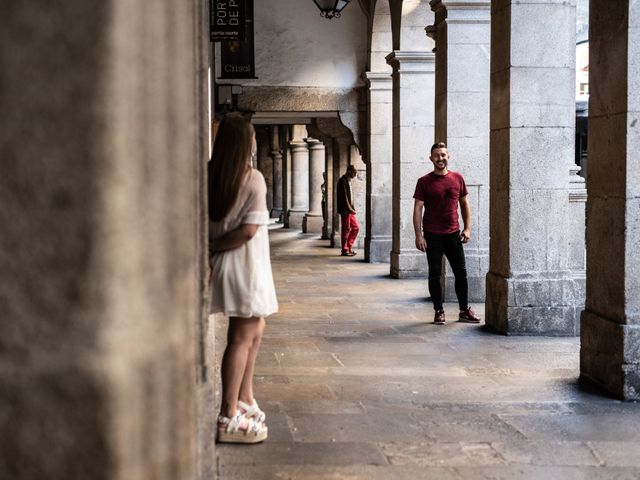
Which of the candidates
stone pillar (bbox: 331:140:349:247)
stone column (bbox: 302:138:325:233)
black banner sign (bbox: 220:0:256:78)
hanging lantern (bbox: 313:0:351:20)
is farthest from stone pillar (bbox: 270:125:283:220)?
hanging lantern (bbox: 313:0:351:20)

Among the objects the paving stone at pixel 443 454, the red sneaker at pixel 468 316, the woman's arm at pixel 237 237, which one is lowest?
the red sneaker at pixel 468 316

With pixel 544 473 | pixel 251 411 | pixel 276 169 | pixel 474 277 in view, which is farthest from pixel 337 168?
pixel 276 169

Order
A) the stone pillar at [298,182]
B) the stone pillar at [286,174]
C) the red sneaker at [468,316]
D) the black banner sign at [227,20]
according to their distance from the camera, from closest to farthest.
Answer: the red sneaker at [468,316] < the black banner sign at [227,20] < the stone pillar at [298,182] < the stone pillar at [286,174]

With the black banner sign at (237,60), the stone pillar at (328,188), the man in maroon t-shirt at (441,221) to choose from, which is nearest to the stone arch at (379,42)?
the black banner sign at (237,60)

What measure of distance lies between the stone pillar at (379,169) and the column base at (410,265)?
236 centimetres

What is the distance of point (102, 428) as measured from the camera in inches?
33.9

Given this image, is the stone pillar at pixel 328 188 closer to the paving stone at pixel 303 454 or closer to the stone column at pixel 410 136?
the stone column at pixel 410 136

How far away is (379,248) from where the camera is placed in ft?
51.6

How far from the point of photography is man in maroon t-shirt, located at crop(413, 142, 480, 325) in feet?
27.6

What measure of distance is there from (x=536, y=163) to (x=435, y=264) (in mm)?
1366

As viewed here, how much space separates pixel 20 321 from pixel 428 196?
25.3ft

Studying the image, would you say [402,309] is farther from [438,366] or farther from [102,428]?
[102,428]

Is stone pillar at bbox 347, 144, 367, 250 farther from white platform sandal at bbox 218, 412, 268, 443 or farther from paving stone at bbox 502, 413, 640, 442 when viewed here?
white platform sandal at bbox 218, 412, 268, 443

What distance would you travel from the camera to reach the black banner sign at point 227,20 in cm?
1005
